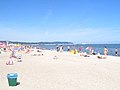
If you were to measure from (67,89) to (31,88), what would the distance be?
1.54 metres

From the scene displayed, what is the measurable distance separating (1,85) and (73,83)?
3277mm

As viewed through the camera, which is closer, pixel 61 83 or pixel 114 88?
pixel 114 88

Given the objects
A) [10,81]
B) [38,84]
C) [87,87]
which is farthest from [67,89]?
[10,81]

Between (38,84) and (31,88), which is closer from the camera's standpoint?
(31,88)

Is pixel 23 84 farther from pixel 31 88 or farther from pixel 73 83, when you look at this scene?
pixel 73 83

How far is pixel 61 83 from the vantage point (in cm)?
1105

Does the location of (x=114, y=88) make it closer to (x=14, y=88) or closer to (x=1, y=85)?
(x=14, y=88)

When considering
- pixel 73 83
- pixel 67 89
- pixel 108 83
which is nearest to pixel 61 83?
pixel 73 83

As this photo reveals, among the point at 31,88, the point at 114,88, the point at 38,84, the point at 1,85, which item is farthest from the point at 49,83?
the point at 114,88

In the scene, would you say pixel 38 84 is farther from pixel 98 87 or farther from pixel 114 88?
pixel 114 88

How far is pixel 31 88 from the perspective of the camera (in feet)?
32.8

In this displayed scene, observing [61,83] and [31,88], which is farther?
[61,83]

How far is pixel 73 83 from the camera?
11.0 m

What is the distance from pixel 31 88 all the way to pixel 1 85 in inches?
60.8
